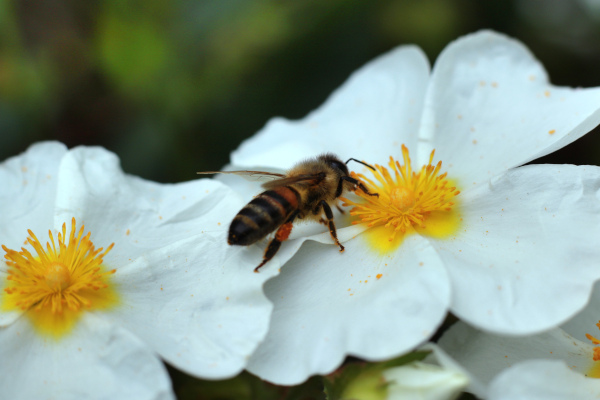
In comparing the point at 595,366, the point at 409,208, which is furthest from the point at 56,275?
the point at 595,366

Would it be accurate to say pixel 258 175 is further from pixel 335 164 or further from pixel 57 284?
pixel 57 284

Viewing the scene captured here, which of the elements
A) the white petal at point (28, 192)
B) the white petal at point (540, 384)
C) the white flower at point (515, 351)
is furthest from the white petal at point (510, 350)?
the white petal at point (28, 192)

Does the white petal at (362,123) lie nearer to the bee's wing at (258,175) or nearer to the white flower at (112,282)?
the bee's wing at (258,175)

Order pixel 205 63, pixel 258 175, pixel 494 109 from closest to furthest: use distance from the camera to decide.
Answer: pixel 258 175 → pixel 494 109 → pixel 205 63

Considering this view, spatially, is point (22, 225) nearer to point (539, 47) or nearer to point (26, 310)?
point (26, 310)

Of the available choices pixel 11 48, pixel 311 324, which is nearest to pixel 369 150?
pixel 311 324
